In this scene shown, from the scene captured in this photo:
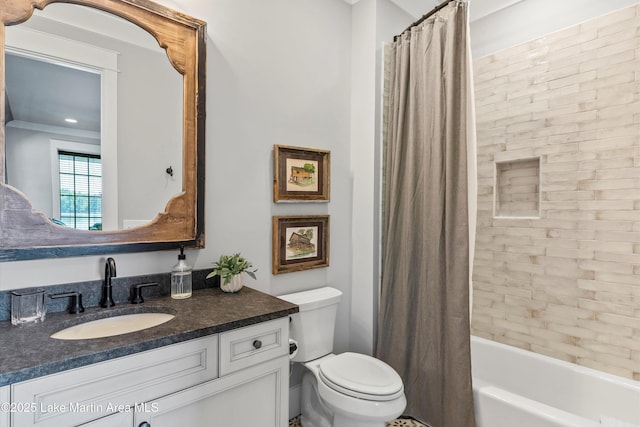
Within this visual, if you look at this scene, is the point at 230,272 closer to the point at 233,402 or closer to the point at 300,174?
the point at 233,402

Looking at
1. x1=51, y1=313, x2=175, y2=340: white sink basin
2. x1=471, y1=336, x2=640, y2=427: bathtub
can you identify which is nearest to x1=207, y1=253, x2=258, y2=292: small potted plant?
x1=51, y1=313, x2=175, y2=340: white sink basin

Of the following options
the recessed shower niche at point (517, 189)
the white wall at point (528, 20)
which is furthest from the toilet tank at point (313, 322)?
the white wall at point (528, 20)

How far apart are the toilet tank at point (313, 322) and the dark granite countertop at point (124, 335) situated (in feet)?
1.29

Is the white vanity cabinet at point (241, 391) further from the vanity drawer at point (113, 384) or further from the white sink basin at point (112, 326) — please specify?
the white sink basin at point (112, 326)

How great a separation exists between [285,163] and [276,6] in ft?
3.07

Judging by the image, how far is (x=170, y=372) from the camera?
3.46 ft

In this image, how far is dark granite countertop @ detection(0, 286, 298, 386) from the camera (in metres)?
0.85

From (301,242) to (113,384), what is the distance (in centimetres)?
131

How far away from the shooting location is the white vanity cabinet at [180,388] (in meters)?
0.87

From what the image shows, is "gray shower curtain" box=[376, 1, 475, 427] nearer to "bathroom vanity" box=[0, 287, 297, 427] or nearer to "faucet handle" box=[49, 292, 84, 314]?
"bathroom vanity" box=[0, 287, 297, 427]

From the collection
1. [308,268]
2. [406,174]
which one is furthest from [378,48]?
[308,268]

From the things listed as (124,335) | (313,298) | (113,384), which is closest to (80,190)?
(124,335)

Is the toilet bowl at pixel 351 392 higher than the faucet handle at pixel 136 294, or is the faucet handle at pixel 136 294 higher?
the faucet handle at pixel 136 294

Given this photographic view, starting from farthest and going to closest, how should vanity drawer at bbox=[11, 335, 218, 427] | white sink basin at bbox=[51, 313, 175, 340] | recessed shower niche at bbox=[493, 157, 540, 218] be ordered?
1. recessed shower niche at bbox=[493, 157, 540, 218]
2. white sink basin at bbox=[51, 313, 175, 340]
3. vanity drawer at bbox=[11, 335, 218, 427]
